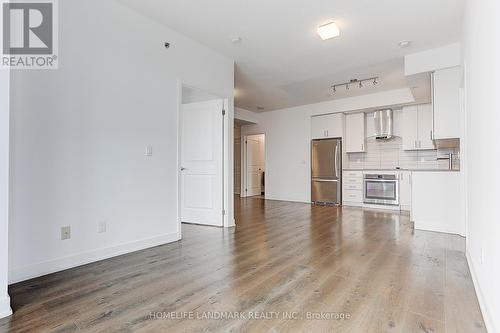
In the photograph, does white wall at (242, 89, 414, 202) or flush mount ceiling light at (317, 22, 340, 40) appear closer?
flush mount ceiling light at (317, 22, 340, 40)

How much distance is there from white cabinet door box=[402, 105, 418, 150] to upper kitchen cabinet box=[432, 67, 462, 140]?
235 cm

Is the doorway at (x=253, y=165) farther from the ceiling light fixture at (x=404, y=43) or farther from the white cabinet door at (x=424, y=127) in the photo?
the ceiling light fixture at (x=404, y=43)

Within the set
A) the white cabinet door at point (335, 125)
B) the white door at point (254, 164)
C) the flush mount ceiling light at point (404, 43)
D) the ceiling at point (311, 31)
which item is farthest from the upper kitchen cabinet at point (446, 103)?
the white door at point (254, 164)

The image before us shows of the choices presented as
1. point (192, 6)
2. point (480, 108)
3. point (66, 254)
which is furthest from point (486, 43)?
point (66, 254)

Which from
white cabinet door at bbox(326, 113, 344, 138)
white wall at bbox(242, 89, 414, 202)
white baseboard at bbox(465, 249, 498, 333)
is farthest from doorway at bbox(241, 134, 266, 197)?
white baseboard at bbox(465, 249, 498, 333)

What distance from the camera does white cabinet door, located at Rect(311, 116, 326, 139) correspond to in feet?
23.5

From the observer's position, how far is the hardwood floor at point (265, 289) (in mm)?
1615

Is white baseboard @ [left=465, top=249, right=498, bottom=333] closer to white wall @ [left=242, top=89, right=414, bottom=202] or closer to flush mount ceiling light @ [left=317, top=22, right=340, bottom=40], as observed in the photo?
flush mount ceiling light @ [left=317, top=22, right=340, bottom=40]

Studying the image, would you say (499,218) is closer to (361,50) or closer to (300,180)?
(361,50)

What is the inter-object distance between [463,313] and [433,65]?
355 cm

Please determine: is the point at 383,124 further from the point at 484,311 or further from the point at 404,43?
the point at 484,311

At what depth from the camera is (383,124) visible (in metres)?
6.51

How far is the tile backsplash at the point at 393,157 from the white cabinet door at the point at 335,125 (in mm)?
609

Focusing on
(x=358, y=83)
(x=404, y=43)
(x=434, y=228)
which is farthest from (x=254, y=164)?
(x=404, y=43)
